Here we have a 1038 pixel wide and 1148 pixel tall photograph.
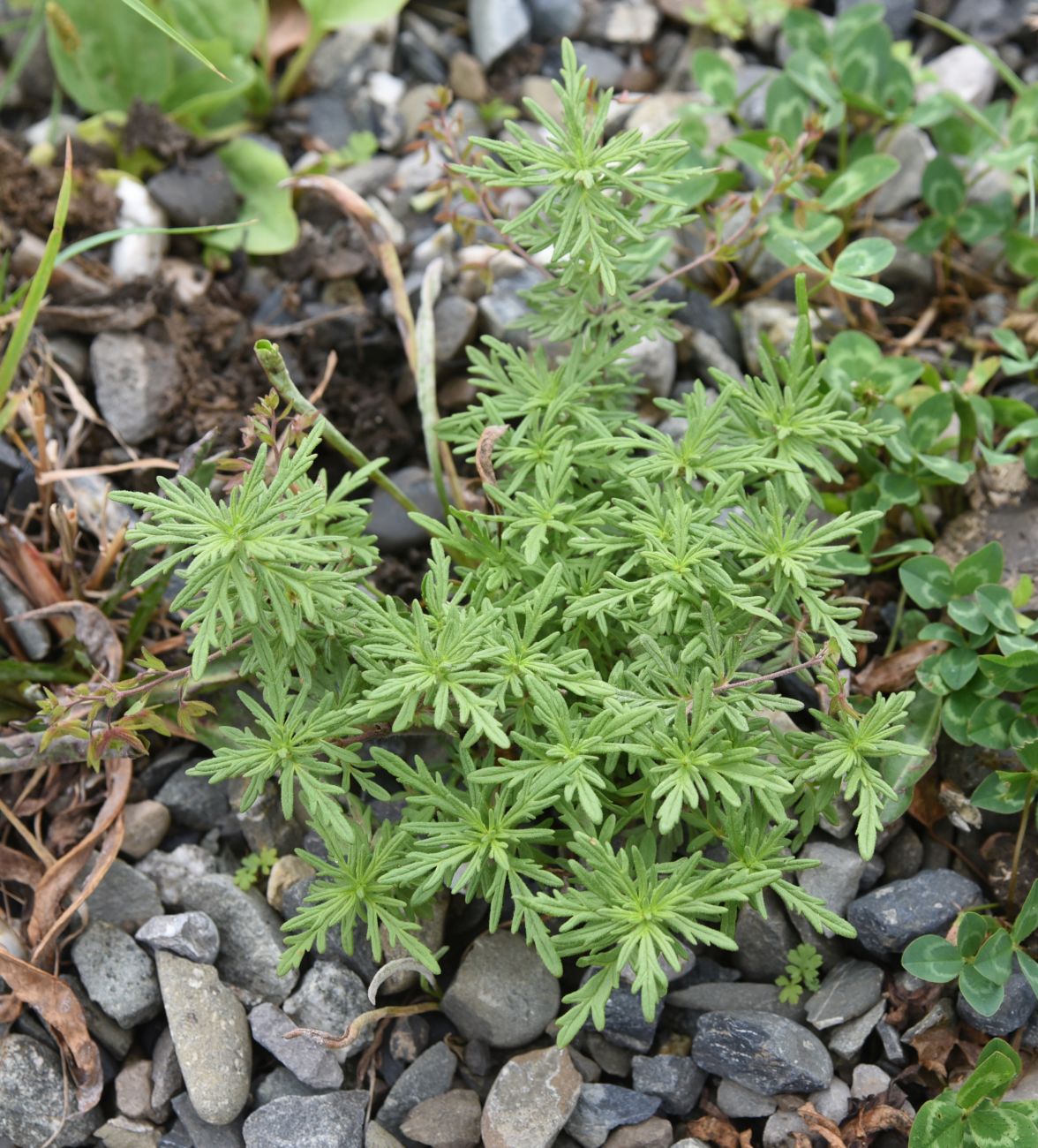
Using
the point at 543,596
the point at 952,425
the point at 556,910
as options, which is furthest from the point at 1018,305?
the point at 556,910

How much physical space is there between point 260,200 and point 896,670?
240cm

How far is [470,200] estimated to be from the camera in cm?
295

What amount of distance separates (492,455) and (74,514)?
1.14 metres

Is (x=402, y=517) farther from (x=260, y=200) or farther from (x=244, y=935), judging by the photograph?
(x=260, y=200)

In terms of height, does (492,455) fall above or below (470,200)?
below

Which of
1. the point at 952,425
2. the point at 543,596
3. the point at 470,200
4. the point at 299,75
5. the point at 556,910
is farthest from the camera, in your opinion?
the point at 299,75

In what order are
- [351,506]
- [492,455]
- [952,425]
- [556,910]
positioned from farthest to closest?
[952,425] → [492,455] → [351,506] → [556,910]

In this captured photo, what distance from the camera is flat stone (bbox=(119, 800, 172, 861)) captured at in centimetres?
284

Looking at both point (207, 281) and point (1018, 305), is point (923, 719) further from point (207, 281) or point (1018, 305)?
point (207, 281)

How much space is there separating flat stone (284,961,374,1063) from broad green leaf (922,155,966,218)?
108 inches

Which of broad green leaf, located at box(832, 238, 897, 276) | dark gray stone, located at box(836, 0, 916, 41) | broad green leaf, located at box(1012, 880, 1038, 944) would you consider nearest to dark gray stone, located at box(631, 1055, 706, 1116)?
broad green leaf, located at box(1012, 880, 1038, 944)

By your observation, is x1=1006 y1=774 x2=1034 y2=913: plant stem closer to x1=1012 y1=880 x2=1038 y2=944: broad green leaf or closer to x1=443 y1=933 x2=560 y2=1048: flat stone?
x1=1012 y1=880 x2=1038 y2=944: broad green leaf

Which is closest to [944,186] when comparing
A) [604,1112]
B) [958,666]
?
[958,666]

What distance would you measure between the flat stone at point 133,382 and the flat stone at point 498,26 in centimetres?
163
